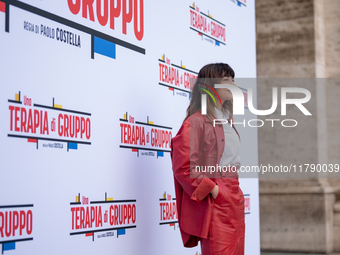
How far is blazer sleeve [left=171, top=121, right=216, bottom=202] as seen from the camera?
9.73 feet

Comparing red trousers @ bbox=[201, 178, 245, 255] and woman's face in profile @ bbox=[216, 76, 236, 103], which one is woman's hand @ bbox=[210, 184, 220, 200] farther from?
woman's face in profile @ bbox=[216, 76, 236, 103]

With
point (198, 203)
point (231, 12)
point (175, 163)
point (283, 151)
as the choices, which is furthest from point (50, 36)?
point (283, 151)

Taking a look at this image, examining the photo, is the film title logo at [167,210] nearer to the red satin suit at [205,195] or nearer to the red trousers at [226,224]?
the red satin suit at [205,195]

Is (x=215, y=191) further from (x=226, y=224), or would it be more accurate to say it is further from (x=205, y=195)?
(x=226, y=224)

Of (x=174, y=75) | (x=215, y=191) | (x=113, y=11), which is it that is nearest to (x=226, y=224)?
(x=215, y=191)

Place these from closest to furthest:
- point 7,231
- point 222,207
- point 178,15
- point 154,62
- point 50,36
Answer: point 7,231, point 50,36, point 222,207, point 154,62, point 178,15

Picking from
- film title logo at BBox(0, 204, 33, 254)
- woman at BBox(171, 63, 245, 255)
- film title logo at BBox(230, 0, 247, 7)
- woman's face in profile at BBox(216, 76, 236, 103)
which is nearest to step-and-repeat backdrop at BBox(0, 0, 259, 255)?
film title logo at BBox(0, 204, 33, 254)

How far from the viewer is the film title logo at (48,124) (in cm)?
252

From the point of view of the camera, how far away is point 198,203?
3.06 meters

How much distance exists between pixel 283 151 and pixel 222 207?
4.76m

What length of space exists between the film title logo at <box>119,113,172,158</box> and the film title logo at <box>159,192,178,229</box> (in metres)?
0.34

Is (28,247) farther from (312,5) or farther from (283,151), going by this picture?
(312,5)

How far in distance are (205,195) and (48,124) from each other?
1024 mm

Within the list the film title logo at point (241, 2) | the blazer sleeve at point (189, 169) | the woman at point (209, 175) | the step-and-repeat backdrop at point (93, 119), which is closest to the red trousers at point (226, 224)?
the woman at point (209, 175)
